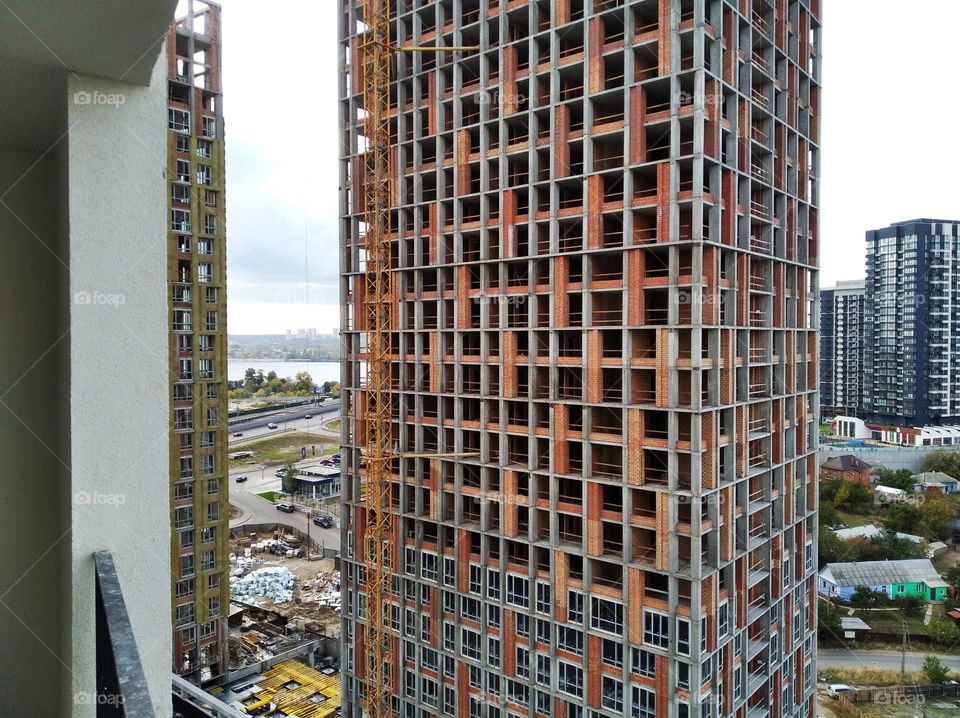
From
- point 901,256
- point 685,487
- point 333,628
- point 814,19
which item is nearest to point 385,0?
point 814,19

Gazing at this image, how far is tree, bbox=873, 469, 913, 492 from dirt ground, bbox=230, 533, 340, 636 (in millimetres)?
44539

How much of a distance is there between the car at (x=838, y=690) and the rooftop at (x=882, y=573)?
8.54 meters

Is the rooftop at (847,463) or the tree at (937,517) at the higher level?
the rooftop at (847,463)

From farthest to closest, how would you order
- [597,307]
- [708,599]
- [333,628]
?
[333,628] < [597,307] < [708,599]

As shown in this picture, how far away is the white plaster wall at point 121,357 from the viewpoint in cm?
237

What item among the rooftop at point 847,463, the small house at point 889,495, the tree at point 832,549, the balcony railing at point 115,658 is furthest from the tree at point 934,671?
the balcony railing at point 115,658

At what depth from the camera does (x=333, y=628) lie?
35781 mm

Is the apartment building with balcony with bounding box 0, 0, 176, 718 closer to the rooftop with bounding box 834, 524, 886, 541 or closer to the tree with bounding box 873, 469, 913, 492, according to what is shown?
the rooftop with bounding box 834, 524, 886, 541

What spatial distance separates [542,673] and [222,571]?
728 inches

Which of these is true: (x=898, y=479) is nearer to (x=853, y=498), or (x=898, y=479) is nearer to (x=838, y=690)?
(x=853, y=498)

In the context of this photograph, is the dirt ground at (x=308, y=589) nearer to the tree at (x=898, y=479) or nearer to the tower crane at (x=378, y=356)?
the tower crane at (x=378, y=356)

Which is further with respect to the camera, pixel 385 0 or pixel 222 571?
pixel 222 571

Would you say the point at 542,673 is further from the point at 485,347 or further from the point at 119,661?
the point at 119,661

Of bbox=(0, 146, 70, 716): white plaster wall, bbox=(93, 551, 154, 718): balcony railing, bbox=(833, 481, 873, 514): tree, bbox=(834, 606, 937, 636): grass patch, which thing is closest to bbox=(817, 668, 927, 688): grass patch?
bbox=(834, 606, 937, 636): grass patch
